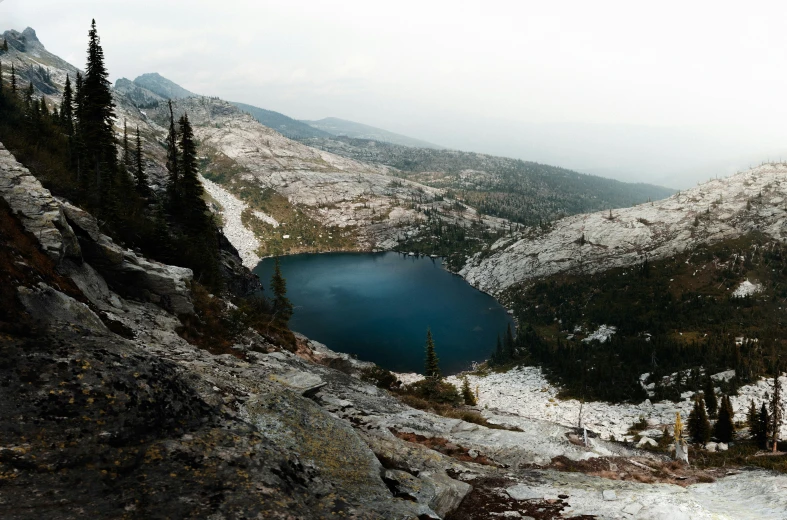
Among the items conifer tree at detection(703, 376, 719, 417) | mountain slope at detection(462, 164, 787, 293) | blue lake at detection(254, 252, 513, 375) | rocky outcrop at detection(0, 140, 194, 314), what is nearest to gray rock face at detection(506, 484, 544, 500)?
rocky outcrop at detection(0, 140, 194, 314)

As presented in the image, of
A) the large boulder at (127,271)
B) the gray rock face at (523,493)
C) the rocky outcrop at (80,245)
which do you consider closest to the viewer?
the gray rock face at (523,493)

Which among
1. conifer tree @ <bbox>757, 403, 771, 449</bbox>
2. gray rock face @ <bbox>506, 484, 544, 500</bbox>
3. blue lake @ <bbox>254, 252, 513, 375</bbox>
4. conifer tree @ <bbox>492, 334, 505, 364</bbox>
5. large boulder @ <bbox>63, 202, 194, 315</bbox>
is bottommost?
conifer tree @ <bbox>492, 334, 505, 364</bbox>

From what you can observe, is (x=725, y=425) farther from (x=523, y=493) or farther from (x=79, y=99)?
(x=79, y=99)

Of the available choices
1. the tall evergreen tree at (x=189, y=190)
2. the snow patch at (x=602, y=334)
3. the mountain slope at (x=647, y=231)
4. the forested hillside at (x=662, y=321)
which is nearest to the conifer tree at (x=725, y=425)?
the forested hillside at (x=662, y=321)

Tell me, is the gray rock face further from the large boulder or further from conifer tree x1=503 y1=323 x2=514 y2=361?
conifer tree x1=503 y1=323 x2=514 y2=361

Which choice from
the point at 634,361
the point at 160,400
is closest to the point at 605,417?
the point at 634,361

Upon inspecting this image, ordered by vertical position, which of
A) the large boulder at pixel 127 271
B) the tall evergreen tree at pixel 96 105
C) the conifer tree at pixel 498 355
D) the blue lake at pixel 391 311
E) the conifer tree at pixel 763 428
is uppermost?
the tall evergreen tree at pixel 96 105

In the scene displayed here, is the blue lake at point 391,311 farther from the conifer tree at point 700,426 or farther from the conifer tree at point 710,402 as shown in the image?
the conifer tree at point 700,426

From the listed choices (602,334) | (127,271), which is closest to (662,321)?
(602,334)
